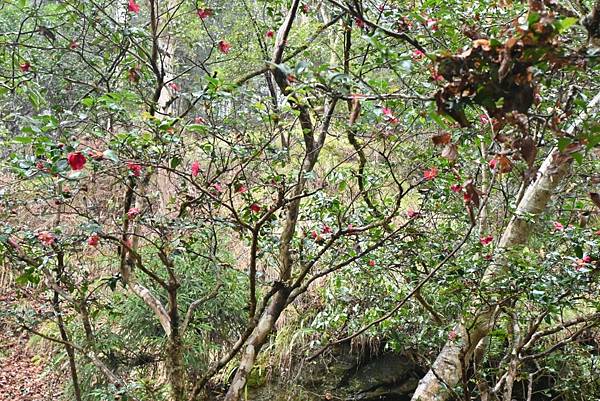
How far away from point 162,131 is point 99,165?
22 cm

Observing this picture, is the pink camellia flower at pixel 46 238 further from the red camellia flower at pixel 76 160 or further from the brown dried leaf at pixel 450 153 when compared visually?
the brown dried leaf at pixel 450 153

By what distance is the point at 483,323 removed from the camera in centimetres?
247

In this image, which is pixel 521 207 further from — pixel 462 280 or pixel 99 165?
pixel 99 165

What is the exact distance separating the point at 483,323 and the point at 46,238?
200cm

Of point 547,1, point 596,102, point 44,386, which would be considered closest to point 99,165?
point 547,1

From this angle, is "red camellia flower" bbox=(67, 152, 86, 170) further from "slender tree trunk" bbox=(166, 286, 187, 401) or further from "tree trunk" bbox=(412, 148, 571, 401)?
"tree trunk" bbox=(412, 148, 571, 401)

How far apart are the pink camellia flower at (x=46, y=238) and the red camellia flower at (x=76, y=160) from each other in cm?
82

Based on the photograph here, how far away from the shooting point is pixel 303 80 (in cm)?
122

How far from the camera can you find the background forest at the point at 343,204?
1.10 m

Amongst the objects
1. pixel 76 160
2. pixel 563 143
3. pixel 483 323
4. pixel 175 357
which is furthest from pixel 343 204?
pixel 563 143

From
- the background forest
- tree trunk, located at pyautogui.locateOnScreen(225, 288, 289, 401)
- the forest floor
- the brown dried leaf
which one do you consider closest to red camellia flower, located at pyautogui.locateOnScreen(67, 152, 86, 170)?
the background forest

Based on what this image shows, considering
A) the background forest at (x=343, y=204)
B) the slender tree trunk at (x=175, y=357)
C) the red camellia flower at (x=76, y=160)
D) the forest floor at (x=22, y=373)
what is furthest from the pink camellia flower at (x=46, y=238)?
the forest floor at (x=22, y=373)

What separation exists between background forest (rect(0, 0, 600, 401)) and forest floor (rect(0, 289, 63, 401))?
2.28ft

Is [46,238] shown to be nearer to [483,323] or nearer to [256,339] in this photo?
[256,339]
